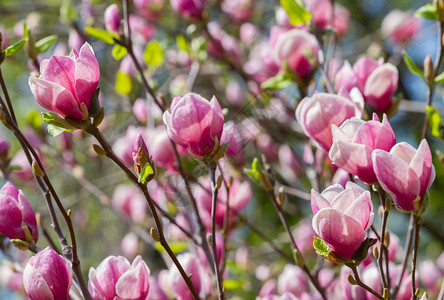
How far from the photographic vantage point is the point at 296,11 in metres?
1.21

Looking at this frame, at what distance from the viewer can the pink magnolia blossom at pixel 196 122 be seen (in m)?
0.81

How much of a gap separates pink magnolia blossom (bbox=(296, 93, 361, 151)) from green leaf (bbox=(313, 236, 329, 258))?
0.67 ft

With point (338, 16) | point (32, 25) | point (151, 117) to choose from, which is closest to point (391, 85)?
point (151, 117)

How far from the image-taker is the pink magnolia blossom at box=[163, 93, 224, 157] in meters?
0.81

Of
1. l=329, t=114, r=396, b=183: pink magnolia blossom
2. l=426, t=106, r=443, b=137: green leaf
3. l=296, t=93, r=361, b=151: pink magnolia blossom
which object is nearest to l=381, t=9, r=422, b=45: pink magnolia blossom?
l=426, t=106, r=443, b=137: green leaf

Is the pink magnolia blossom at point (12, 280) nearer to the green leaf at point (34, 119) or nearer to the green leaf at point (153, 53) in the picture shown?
the green leaf at point (34, 119)

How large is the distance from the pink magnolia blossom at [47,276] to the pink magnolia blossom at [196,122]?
26 centimetres

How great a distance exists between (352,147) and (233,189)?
1.84 feet

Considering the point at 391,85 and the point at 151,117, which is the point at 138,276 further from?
the point at 151,117

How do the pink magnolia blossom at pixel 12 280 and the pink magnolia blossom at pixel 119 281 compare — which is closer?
the pink magnolia blossom at pixel 119 281

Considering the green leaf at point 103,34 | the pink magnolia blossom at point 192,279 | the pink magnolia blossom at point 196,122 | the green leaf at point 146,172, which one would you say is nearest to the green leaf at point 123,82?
the green leaf at point 103,34

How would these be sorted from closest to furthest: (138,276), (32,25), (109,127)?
1. (138,276)
2. (32,25)
3. (109,127)

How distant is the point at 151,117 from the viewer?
5.01ft

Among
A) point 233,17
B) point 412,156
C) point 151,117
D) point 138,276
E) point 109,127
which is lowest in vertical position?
point 109,127
